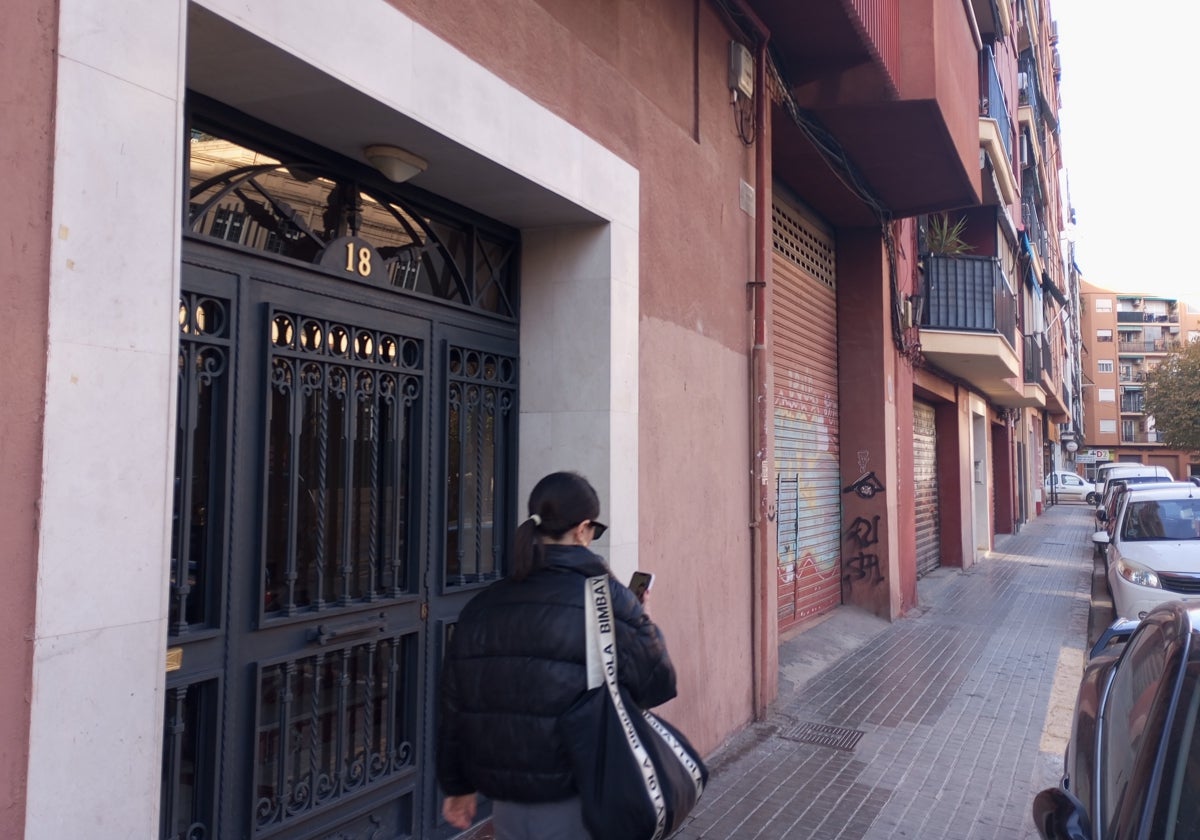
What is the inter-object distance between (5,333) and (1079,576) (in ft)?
57.3

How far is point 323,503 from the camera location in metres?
3.97

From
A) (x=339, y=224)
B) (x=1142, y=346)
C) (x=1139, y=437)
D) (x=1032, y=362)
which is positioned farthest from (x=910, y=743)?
(x=1142, y=346)

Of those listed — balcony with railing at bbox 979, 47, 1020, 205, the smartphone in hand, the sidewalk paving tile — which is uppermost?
balcony with railing at bbox 979, 47, 1020, 205

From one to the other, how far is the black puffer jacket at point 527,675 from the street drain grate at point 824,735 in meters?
4.23

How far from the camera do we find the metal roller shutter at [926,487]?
1556 cm

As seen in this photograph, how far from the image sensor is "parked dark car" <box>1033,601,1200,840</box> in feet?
7.89

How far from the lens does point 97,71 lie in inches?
98.7

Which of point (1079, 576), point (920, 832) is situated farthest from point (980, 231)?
point (920, 832)

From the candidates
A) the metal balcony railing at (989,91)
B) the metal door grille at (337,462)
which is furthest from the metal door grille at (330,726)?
the metal balcony railing at (989,91)

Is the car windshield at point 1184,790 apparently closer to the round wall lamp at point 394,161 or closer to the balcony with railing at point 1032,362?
the round wall lamp at point 394,161

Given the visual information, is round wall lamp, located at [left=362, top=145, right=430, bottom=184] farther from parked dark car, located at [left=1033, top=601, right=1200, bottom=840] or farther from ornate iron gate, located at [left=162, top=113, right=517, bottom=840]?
parked dark car, located at [left=1033, top=601, right=1200, bottom=840]

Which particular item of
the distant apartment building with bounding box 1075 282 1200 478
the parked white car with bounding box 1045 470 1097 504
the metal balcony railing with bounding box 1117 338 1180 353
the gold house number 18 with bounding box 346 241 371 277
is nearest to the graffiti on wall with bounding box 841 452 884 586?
the gold house number 18 with bounding box 346 241 371 277

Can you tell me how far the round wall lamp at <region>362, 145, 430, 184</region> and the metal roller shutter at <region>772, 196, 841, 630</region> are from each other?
563 cm

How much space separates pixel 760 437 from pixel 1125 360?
91.4m
